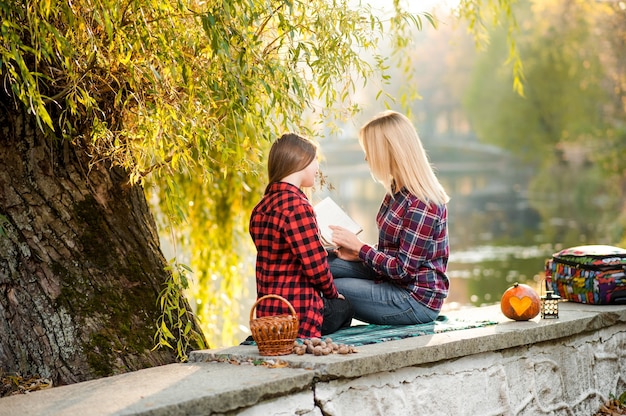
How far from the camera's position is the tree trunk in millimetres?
3750

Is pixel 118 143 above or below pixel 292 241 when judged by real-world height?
above

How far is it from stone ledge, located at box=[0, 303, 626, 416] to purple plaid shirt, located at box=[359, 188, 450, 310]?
0.33 m

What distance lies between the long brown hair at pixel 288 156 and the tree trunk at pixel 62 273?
0.84 meters

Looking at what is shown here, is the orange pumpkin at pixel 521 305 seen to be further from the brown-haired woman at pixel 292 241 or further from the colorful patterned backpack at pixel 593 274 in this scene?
the brown-haired woman at pixel 292 241

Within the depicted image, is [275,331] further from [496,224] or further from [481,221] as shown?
[481,221]

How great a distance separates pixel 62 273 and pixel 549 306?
2.28 m

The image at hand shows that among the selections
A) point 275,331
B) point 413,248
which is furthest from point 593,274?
point 275,331

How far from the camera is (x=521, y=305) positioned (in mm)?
4098

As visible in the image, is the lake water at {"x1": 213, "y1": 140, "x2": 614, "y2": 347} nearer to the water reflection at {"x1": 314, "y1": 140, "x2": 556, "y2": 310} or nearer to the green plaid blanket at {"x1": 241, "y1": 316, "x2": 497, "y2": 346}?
the water reflection at {"x1": 314, "y1": 140, "x2": 556, "y2": 310}

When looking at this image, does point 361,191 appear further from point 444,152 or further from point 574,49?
point 444,152

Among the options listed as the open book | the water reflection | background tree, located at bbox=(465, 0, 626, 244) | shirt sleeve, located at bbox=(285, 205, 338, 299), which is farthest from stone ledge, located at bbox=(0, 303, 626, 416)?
background tree, located at bbox=(465, 0, 626, 244)

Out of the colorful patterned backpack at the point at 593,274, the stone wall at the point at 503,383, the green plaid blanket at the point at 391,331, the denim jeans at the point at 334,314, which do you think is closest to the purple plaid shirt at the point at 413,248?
the green plaid blanket at the point at 391,331

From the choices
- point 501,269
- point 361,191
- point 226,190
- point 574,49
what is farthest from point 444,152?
point 226,190

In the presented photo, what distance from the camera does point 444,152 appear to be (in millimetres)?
51250
